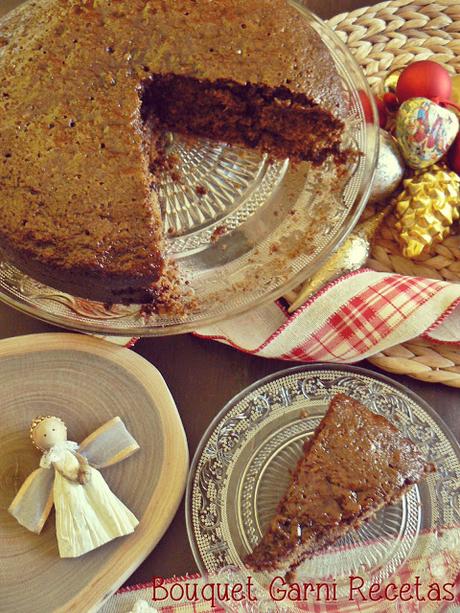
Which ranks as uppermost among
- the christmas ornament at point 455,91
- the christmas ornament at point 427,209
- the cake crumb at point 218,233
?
the christmas ornament at point 455,91

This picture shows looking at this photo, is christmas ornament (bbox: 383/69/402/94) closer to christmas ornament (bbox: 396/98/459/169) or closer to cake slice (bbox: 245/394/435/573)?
christmas ornament (bbox: 396/98/459/169)

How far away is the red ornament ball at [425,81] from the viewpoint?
2270 mm

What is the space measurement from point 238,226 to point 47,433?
835 mm

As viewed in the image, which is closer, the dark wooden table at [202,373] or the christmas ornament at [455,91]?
the dark wooden table at [202,373]

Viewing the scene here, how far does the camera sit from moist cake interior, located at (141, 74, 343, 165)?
2.23 metres

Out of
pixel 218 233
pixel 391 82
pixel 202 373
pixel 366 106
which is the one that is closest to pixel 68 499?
pixel 202 373

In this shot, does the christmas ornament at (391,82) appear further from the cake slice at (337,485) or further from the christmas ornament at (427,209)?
the cake slice at (337,485)

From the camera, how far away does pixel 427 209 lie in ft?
7.29

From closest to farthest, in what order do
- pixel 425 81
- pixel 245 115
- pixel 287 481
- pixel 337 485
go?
1. pixel 337 485
2. pixel 287 481
3. pixel 425 81
4. pixel 245 115

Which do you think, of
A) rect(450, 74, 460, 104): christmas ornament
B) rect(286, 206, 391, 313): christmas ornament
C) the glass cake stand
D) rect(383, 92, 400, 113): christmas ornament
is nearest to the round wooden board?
the glass cake stand

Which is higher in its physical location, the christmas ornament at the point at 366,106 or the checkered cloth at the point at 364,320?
the christmas ornament at the point at 366,106

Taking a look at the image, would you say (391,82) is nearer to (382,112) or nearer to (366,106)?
(382,112)

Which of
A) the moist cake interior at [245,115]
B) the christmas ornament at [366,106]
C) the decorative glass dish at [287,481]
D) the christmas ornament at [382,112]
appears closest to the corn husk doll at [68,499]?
the decorative glass dish at [287,481]

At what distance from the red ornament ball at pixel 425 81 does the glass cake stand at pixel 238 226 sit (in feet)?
0.56
